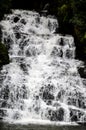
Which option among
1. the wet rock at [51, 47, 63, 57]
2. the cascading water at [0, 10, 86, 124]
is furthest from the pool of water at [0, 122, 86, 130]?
the wet rock at [51, 47, 63, 57]

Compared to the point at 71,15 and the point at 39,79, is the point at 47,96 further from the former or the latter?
the point at 71,15

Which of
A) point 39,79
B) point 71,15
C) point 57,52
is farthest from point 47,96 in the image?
point 71,15

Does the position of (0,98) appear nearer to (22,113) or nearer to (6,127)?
(22,113)

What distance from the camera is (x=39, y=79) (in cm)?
1552

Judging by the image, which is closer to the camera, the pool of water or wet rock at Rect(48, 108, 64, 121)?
the pool of water

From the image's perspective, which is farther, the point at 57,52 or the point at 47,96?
the point at 57,52

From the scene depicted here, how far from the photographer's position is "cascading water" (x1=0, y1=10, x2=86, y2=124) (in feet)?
45.0

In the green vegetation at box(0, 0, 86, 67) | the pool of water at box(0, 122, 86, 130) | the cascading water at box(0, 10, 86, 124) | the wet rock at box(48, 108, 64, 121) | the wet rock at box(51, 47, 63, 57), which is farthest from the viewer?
the green vegetation at box(0, 0, 86, 67)

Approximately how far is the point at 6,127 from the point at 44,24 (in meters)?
11.0

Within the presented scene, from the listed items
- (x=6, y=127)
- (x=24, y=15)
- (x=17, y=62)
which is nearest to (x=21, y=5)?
(x=24, y=15)

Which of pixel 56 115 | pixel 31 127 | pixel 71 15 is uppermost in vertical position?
pixel 71 15

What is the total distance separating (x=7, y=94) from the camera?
1449 centimetres

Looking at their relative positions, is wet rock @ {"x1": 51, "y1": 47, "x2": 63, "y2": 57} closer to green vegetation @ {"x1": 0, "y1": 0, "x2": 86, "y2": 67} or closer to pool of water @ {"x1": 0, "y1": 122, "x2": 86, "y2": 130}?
green vegetation @ {"x1": 0, "y1": 0, "x2": 86, "y2": 67}

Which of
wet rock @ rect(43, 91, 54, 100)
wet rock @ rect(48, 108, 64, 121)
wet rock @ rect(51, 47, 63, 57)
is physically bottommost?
wet rock @ rect(48, 108, 64, 121)
